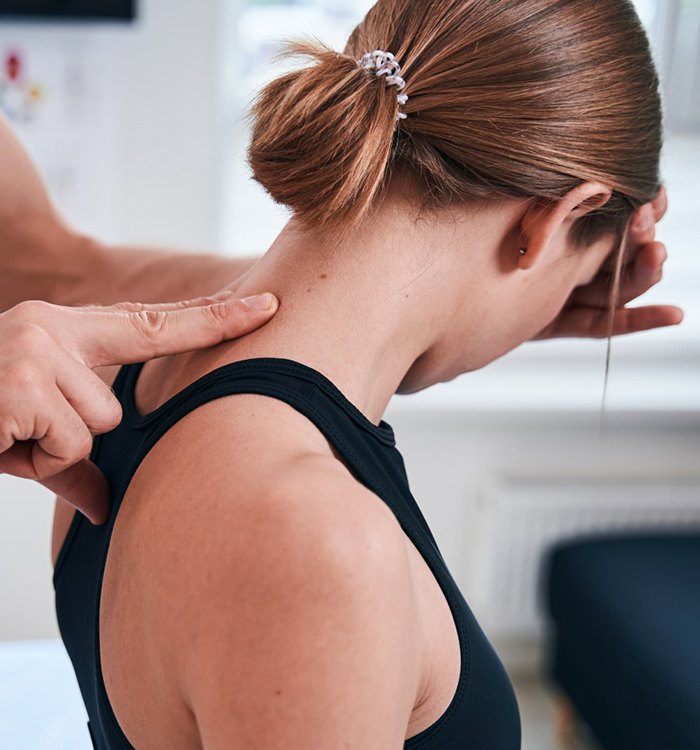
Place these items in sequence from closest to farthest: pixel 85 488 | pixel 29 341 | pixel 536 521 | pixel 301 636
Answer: pixel 301 636, pixel 29 341, pixel 85 488, pixel 536 521

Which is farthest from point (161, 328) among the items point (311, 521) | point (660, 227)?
point (660, 227)

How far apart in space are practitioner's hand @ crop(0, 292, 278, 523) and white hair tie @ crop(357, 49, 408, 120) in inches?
7.6

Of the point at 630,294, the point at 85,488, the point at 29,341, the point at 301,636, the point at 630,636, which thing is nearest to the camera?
the point at 301,636

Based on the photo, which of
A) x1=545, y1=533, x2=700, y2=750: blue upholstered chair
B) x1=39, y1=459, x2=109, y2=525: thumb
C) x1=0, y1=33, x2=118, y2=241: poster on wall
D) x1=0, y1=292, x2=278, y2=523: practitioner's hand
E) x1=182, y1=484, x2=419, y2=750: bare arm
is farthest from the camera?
x1=0, y1=33, x2=118, y2=241: poster on wall

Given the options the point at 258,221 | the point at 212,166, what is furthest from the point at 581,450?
the point at 212,166

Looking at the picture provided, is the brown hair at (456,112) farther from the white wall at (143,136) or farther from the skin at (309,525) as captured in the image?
the white wall at (143,136)

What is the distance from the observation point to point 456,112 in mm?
781

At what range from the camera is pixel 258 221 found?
2.29m

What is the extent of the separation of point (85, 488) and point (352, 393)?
230mm

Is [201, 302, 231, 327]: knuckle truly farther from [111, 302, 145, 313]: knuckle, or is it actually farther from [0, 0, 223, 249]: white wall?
[0, 0, 223, 249]: white wall

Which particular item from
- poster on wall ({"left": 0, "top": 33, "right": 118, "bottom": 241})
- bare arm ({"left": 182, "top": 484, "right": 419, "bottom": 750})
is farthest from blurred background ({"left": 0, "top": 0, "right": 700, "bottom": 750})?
bare arm ({"left": 182, "top": 484, "right": 419, "bottom": 750})

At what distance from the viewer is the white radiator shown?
7.69ft

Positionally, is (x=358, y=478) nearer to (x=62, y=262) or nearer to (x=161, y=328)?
(x=161, y=328)

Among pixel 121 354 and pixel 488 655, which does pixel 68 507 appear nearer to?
pixel 121 354
